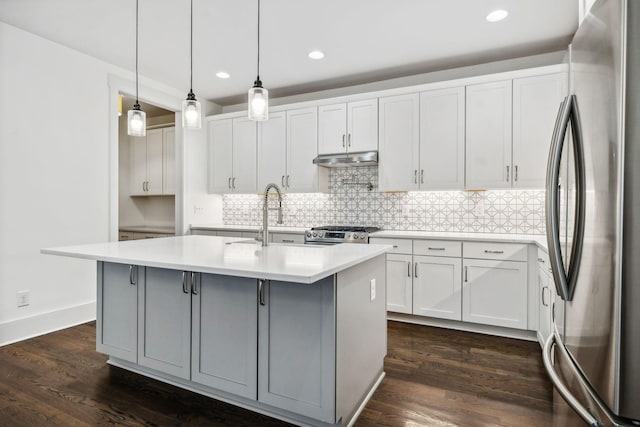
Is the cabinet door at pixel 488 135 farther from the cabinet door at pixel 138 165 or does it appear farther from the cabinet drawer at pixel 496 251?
the cabinet door at pixel 138 165

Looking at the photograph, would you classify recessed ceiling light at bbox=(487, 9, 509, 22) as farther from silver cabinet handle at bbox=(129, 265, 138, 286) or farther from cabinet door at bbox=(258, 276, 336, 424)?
silver cabinet handle at bbox=(129, 265, 138, 286)

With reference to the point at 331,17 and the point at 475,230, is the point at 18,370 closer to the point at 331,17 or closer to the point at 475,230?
the point at 331,17

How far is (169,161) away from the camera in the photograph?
5.79 meters

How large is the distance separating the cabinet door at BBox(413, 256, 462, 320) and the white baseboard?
3.45 metres

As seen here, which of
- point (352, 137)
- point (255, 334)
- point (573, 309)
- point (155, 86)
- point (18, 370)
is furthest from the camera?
point (155, 86)

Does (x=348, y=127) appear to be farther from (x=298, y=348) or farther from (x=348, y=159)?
(x=298, y=348)

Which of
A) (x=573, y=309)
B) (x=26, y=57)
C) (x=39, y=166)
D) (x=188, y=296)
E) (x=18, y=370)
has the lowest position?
(x=18, y=370)

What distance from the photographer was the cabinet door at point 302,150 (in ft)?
14.9

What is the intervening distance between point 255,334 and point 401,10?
266 cm

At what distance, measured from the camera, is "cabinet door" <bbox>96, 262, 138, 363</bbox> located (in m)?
2.45

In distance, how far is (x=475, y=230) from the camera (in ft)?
13.1

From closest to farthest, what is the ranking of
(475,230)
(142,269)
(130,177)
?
(142,269), (475,230), (130,177)

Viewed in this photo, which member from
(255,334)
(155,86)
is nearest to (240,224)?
(155,86)

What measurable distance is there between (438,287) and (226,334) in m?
2.28
